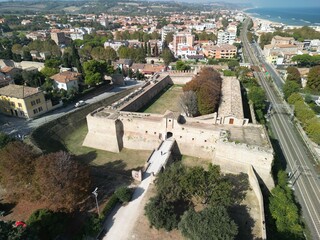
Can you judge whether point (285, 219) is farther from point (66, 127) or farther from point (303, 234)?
point (66, 127)

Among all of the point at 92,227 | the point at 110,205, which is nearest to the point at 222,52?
the point at 110,205

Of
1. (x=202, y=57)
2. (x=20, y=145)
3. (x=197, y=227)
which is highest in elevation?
(x=20, y=145)

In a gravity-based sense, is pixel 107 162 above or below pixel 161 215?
below

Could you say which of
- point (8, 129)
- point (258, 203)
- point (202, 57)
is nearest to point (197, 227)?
point (258, 203)

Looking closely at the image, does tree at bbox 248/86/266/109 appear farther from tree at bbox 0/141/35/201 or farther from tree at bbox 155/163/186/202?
tree at bbox 0/141/35/201

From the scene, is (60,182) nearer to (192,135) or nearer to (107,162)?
(107,162)
